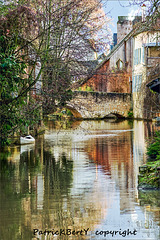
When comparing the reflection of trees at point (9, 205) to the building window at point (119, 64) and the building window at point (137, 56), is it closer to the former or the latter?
the building window at point (137, 56)

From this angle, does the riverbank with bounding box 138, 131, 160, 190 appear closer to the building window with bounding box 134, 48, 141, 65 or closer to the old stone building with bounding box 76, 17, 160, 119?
the old stone building with bounding box 76, 17, 160, 119

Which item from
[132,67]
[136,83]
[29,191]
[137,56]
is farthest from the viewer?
[132,67]

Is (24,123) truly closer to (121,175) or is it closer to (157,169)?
(121,175)

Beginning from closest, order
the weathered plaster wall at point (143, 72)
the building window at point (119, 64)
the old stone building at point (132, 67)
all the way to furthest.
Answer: the weathered plaster wall at point (143, 72) → the old stone building at point (132, 67) → the building window at point (119, 64)

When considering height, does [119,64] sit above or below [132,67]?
above

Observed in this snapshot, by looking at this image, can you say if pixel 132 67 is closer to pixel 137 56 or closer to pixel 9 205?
pixel 137 56

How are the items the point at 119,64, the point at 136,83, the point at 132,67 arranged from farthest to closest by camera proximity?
the point at 119,64
the point at 132,67
the point at 136,83

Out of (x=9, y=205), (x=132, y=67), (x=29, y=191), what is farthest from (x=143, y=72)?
(x=9, y=205)

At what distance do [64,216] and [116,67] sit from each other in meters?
49.9

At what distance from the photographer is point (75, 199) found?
10.3 m

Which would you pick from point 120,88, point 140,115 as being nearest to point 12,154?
point 140,115

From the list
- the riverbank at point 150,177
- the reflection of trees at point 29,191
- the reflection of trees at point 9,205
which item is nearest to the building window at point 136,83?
the reflection of trees at point 29,191

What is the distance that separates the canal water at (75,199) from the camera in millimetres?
7762

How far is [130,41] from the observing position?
55500 mm
